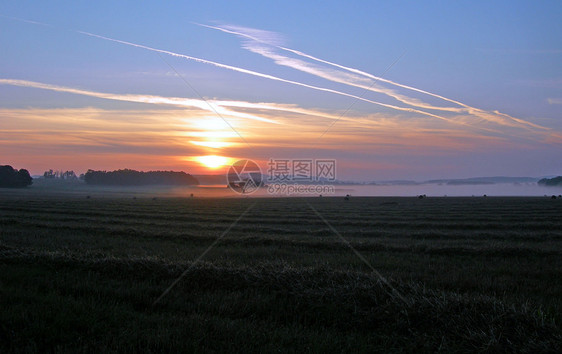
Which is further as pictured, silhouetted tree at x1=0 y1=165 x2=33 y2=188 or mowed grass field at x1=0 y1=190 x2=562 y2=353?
silhouetted tree at x1=0 y1=165 x2=33 y2=188

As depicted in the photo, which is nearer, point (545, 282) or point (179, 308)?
point (179, 308)

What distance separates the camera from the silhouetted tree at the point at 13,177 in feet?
438

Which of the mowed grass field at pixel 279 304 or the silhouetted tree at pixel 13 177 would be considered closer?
the mowed grass field at pixel 279 304

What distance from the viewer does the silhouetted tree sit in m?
134

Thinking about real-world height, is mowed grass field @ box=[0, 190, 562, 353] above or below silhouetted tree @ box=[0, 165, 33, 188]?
below

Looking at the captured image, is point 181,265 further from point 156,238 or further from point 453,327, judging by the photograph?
point 156,238

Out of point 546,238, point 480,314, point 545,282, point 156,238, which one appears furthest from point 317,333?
point 546,238

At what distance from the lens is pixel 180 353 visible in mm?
5414

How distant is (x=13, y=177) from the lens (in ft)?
443

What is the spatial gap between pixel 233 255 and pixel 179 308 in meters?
6.01

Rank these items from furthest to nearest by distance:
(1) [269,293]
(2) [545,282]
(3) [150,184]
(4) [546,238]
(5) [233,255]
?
(3) [150,184] → (4) [546,238] → (5) [233,255] → (2) [545,282] → (1) [269,293]

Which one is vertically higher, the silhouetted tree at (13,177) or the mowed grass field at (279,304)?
the silhouetted tree at (13,177)

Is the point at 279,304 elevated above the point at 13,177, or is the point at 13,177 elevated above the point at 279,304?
the point at 13,177

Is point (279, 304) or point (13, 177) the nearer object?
point (279, 304)
